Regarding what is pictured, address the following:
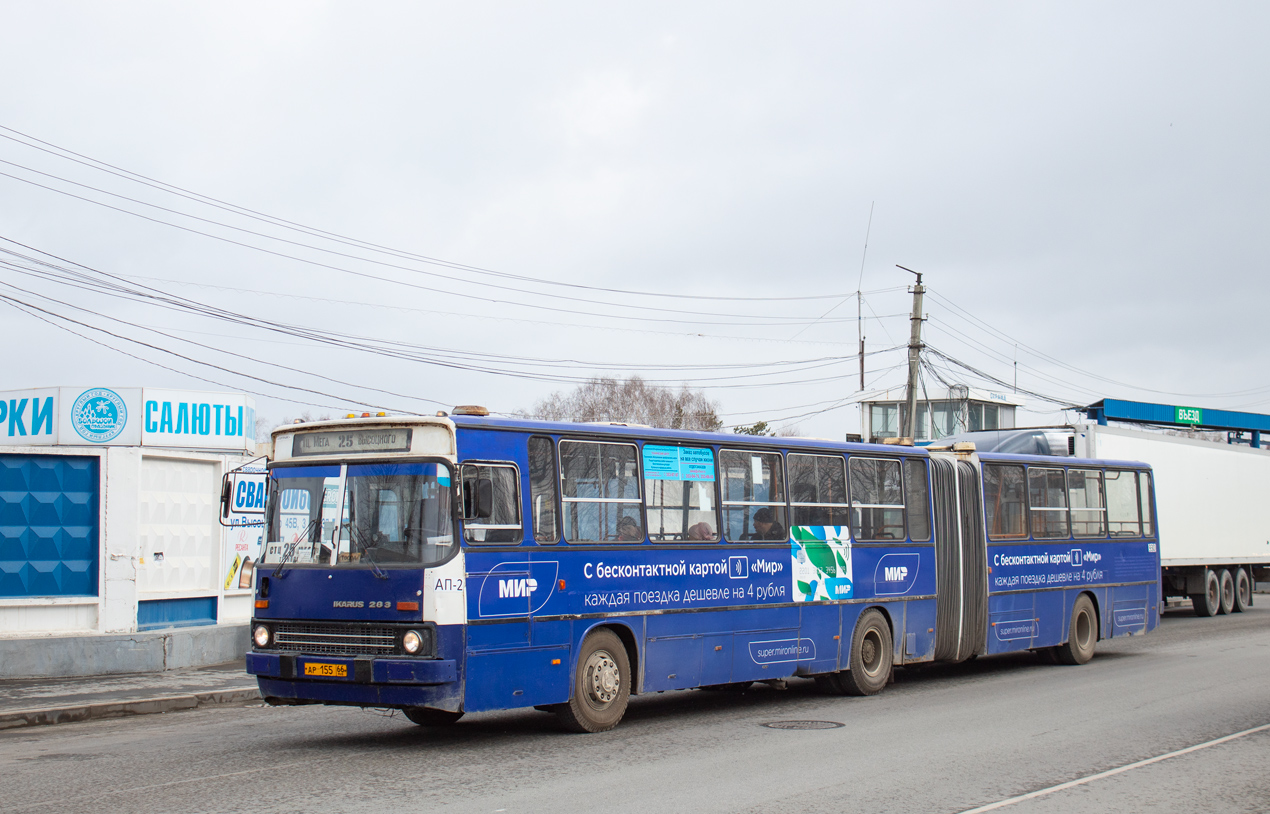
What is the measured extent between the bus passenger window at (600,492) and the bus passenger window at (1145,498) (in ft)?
38.0

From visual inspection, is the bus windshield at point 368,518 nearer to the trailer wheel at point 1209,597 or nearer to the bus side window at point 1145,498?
the bus side window at point 1145,498

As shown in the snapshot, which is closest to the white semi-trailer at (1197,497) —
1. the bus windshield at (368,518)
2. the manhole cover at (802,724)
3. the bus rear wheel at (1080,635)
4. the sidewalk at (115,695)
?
the bus rear wheel at (1080,635)

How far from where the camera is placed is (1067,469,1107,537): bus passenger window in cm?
1820

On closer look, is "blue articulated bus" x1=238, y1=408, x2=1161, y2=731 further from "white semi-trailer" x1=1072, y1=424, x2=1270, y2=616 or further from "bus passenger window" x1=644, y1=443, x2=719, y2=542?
"white semi-trailer" x1=1072, y1=424, x2=1270, y2=616

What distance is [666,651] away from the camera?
11.8m

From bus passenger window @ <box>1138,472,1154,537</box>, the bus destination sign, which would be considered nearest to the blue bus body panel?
the bus destination sign

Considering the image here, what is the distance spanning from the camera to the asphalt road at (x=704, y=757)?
793 centimetres

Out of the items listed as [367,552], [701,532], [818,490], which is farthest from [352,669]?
[818,490]

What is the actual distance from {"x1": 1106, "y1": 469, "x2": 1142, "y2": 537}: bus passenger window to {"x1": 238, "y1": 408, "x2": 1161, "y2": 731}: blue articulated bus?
3585 mm

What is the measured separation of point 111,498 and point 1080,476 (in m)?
14.2

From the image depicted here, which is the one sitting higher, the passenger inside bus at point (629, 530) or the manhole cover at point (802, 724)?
the passenger inside bus at point (629, 530)

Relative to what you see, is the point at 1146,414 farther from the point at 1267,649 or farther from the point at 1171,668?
the point at 1171,668

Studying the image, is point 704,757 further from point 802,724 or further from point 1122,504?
point 1122,504

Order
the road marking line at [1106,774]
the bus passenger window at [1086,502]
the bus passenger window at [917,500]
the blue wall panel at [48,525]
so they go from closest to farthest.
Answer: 1. the road marking line at [1106,774]
2. the bus passenger window at [917,500]
3. the blue wall panel at [48,525]
4. the bus passenger window at [1086,502]
